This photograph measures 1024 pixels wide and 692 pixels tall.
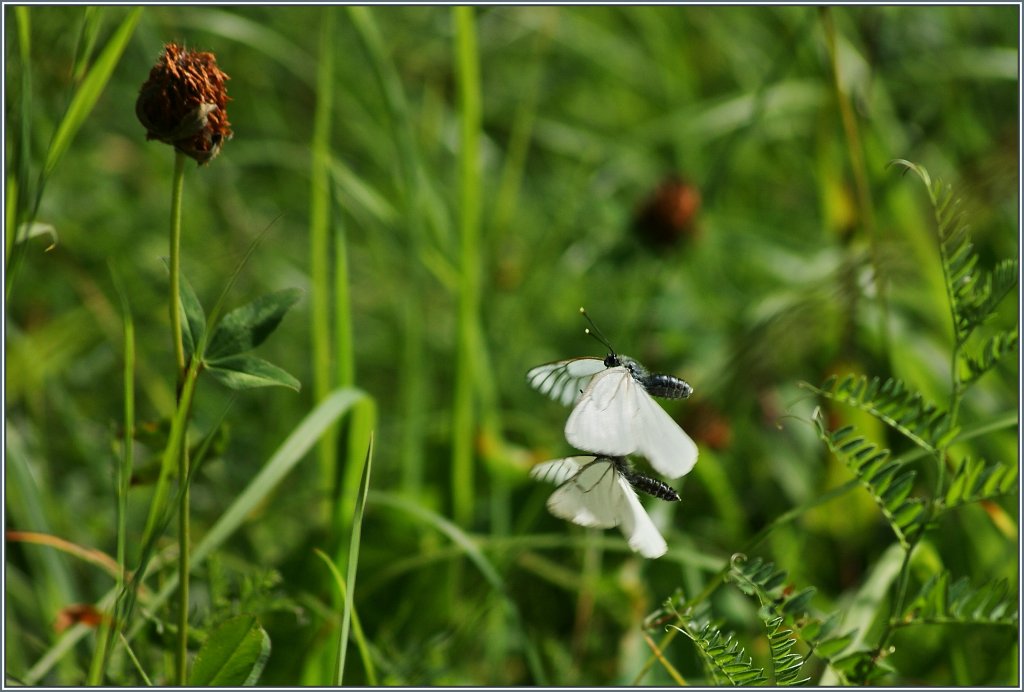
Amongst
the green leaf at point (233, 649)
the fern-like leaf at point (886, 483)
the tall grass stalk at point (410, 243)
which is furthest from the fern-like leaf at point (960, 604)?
the tall grass stalk at point (410, 243)

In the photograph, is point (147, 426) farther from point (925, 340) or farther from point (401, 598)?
point (925, 340)

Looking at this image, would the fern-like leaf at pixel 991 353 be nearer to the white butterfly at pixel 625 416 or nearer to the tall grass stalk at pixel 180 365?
the white butterfly at pixel 625 416

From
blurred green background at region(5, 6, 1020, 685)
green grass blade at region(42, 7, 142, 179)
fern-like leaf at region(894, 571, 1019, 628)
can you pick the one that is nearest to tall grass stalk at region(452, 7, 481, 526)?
blurred green background at region(5, 6, 1020, 685)

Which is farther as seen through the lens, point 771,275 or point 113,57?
point 771,275

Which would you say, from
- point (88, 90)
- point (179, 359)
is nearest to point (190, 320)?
point (179, 359)

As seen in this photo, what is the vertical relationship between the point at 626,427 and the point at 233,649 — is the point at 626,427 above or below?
above

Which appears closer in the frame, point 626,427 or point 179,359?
point 626,427

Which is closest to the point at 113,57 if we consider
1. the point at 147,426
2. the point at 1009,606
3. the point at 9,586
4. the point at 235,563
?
the point at 147,426

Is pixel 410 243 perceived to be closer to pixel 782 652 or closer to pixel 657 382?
pixel 657 382
